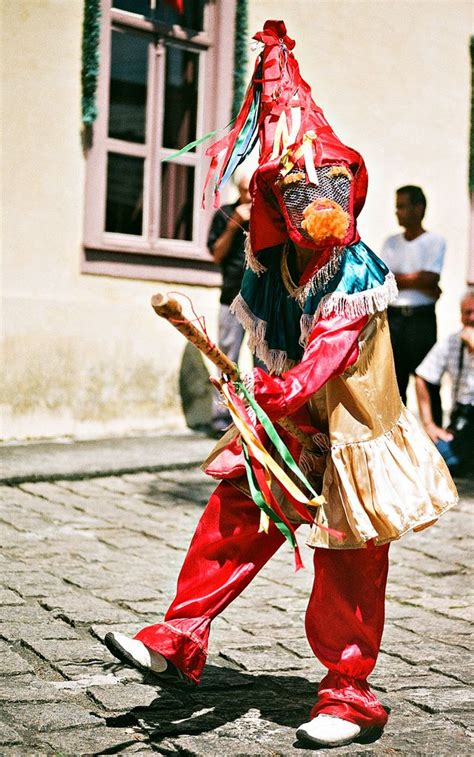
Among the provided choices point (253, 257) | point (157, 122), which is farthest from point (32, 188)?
point (253, 257)

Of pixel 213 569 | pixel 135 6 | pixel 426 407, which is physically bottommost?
pixel 213 569

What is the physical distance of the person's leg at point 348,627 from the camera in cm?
329

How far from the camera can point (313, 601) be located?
3.35 metres

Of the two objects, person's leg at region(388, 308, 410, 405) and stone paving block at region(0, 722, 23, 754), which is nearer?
stone paving block at region(0, 722, 23, 754)

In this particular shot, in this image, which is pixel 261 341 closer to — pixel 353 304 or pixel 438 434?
pixel 353 304

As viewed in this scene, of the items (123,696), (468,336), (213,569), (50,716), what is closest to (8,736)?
(50,716)

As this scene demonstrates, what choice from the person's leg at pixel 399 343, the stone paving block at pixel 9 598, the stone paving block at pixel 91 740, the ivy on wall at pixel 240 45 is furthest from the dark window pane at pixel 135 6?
the stone paving block at pixel 91 740

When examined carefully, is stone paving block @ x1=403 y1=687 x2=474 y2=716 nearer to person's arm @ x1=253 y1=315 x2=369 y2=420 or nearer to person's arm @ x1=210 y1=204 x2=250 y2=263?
person's arm @ x1=253 y1=315 x2=369 y2=420

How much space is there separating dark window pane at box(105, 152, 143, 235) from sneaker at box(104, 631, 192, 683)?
5.37 m

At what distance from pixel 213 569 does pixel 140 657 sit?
319mm

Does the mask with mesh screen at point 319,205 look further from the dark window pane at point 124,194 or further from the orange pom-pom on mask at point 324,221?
the dark window pane at point 124,194

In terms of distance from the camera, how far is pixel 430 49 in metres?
10.0

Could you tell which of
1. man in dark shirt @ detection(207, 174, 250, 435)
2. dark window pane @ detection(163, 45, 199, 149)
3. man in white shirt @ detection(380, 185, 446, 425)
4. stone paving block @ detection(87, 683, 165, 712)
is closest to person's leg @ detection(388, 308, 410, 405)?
man in white shirt @ detection(380, 185, 446, 425)

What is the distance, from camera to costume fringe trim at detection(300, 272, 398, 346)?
3.24 metres
